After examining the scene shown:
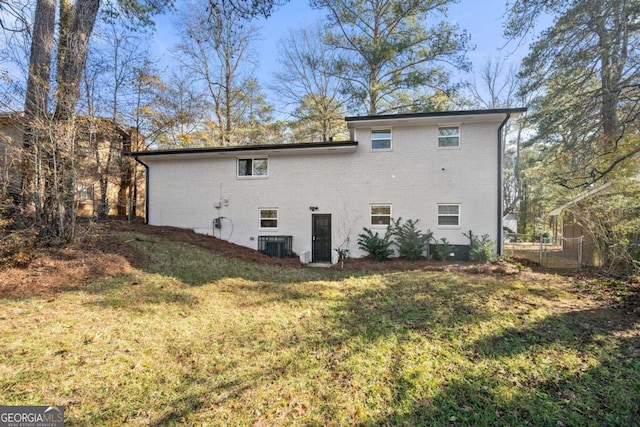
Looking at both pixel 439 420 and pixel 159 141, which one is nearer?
pixel 439 420

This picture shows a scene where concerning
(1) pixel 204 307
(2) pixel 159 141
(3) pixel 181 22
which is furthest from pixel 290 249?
(3) pixel 181 22

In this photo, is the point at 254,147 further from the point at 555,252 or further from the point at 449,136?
the point at 555,252

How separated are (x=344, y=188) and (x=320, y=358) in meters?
8.43

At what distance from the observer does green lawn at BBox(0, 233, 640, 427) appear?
2.72 m

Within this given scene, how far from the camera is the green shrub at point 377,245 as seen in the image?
10.5m

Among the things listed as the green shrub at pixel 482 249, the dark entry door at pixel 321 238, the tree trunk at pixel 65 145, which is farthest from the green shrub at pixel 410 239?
the tree trunk at pixel 65 145

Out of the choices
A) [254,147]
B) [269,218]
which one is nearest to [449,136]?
[254,147]

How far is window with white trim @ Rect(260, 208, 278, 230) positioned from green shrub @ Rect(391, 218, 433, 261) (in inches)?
192

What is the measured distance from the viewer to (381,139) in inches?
445

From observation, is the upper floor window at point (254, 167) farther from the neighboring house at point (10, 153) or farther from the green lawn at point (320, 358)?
the green lawn at point (320, 358)

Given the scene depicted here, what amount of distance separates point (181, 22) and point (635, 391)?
2235 cm

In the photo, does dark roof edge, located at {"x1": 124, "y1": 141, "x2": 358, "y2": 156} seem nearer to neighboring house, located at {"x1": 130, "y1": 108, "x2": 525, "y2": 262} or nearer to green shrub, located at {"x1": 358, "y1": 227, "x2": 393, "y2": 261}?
neighboring house, located at {"x1": 130, "y1": 108, "x2": 525, "y2": 262}

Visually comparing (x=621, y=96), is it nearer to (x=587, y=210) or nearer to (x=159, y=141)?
(x=587, y=210)

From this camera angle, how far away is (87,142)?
22.9ft
